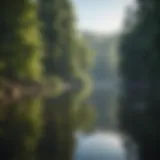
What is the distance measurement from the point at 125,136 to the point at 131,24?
495 inches

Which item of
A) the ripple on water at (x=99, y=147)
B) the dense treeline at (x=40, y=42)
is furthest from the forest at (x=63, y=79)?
the ripple on water at (x=99, y=147)

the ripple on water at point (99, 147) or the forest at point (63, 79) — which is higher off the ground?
the forest at point (63, 79)

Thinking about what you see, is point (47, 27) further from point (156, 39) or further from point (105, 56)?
point (105, 56)

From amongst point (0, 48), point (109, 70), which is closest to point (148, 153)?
point (0, 48)

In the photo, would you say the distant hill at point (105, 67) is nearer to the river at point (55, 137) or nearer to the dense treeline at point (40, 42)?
the dense treeline at point (40, 42)

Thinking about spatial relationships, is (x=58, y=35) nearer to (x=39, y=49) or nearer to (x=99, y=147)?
(x=39, y=49)

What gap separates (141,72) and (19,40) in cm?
611

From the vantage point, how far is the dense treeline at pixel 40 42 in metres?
12.9

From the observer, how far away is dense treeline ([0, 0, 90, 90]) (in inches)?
510

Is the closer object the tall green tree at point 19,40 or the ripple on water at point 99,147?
the ripple on water at point 99,147

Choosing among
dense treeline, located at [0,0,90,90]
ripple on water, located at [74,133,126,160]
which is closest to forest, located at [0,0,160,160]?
dense treeline, located at [0,0,90,90]

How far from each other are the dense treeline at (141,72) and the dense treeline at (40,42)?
75.9 inches

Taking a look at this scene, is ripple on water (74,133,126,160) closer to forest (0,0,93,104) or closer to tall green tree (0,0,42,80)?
forest (0,0,93,104)

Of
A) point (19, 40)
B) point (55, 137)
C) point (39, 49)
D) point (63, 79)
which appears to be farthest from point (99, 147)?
point (63, 79)
